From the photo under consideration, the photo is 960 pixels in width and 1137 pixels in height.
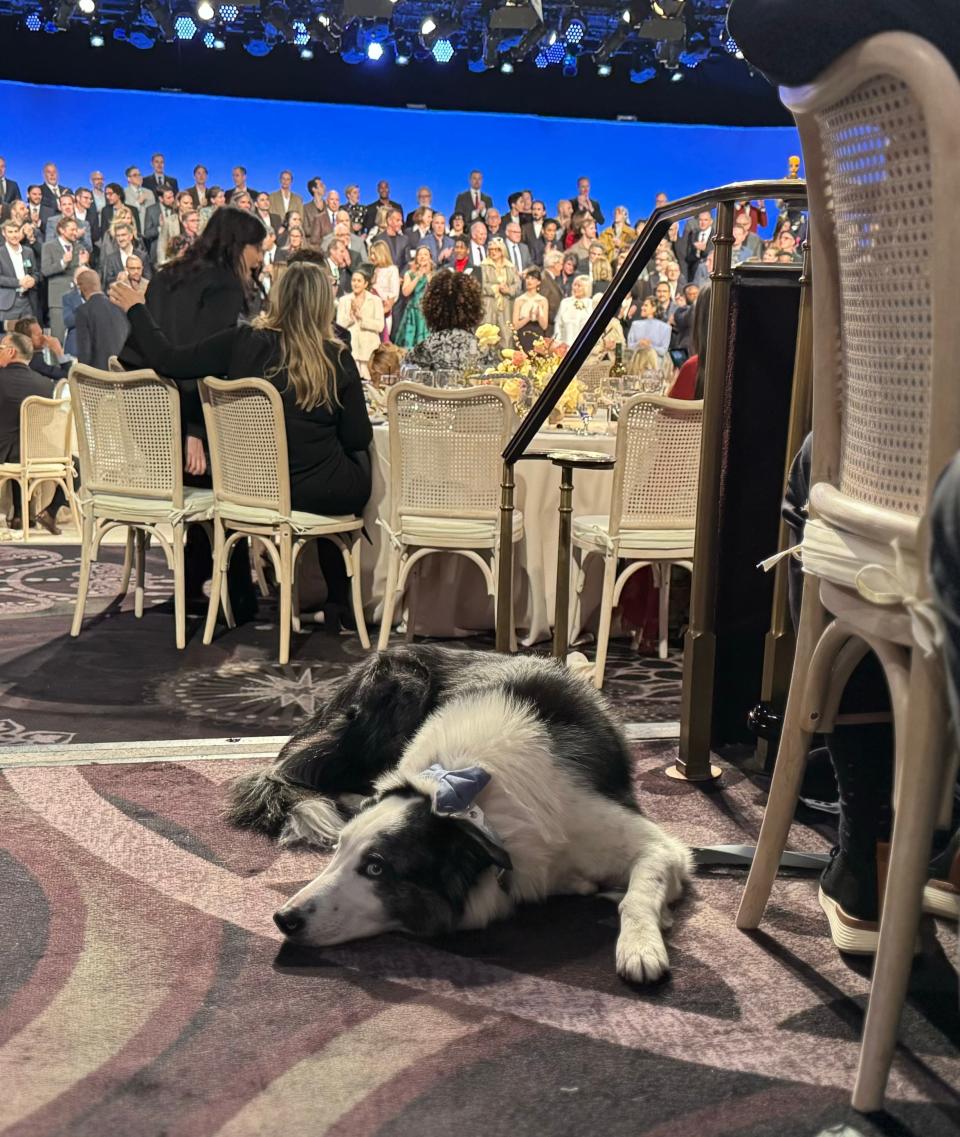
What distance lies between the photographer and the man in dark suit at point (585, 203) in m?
12.9

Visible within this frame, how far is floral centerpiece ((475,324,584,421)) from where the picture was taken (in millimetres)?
5023

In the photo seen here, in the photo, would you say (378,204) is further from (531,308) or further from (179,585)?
(179,585)

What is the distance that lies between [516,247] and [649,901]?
1136cm

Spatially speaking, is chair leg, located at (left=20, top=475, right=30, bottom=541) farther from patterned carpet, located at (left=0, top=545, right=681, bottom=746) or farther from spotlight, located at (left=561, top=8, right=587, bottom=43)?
spotlight, located at (left=561, top=8, right=587, bottom=43)

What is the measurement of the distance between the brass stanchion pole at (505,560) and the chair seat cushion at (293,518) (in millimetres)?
1118

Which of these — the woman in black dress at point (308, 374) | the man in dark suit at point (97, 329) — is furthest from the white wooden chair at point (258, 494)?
the man in dark suit at point (97, 329)

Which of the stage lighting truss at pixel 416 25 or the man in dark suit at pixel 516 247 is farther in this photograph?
the man in dark suit at pixel 516 247

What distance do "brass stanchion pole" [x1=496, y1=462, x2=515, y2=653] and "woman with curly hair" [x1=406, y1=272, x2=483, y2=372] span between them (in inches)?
83.6

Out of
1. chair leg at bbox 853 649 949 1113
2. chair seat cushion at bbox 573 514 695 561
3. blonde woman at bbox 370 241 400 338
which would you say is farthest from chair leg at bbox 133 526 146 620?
blonde woman at bbox 370 241 400 338

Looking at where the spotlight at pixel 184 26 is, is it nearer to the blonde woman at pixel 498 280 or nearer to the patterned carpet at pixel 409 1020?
the blonde woman at pixel 498 280

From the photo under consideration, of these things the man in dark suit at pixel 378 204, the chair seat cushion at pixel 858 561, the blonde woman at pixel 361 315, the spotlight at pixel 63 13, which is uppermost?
the spotlight at pixel 63 13

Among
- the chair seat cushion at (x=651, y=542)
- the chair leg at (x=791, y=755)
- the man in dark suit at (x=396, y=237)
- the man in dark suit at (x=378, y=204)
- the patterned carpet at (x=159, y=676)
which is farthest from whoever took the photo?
the man in dark suit at (x=378, y=204)

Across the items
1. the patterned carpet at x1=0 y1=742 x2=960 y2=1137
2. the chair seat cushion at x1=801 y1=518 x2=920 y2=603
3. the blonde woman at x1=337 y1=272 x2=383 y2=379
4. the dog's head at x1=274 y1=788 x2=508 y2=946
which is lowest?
the patterned carpet at x1=0 y1=742 x2=960 y2=1137

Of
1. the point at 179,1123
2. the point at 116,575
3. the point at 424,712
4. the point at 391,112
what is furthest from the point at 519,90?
the point at 179,1123
